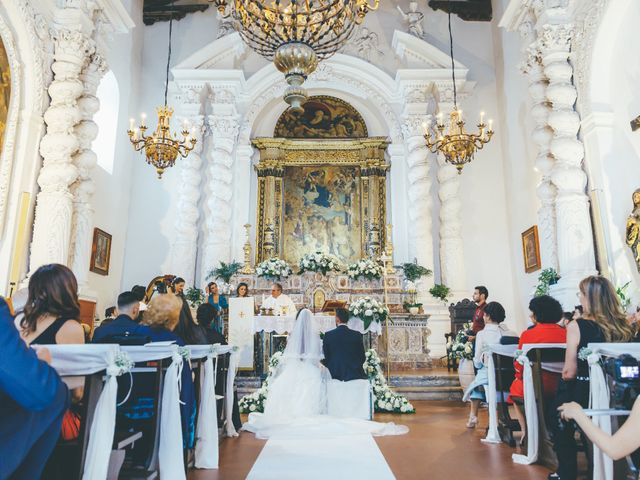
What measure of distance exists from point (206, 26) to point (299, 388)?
423 inches

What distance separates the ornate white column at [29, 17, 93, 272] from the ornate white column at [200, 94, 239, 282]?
11.1ft

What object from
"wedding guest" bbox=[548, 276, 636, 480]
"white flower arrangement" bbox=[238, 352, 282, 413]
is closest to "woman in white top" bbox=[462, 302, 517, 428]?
"wedding guest" bbox=[548, 276, 636, 480]

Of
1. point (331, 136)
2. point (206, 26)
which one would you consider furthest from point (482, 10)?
point (206, 26)

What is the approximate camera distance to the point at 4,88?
7.84m

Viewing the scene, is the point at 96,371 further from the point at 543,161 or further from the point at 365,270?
the point at 543,161

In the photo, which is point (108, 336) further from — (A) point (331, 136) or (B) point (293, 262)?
(A) point (331, 136)

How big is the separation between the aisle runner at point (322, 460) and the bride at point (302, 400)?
0.31 m

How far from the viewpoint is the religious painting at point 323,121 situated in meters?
13.2

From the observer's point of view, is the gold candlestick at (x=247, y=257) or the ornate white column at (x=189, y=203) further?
the ornate white column at (x=189, y=203)

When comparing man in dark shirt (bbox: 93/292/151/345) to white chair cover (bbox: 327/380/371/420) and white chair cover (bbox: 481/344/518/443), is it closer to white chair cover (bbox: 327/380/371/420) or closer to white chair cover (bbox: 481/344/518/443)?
white chair cover (bbox: 327/380/371/420)

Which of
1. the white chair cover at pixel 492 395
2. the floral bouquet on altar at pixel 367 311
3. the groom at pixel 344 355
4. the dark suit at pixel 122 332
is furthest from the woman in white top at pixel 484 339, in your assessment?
the dark suit at pixel 122 332

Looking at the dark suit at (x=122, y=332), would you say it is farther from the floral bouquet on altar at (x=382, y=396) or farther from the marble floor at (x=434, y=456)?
the floral bouquet on altar at (x=382, y=396)

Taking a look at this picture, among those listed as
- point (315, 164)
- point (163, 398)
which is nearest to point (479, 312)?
point (163, 398)

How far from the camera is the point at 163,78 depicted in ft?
42.6
